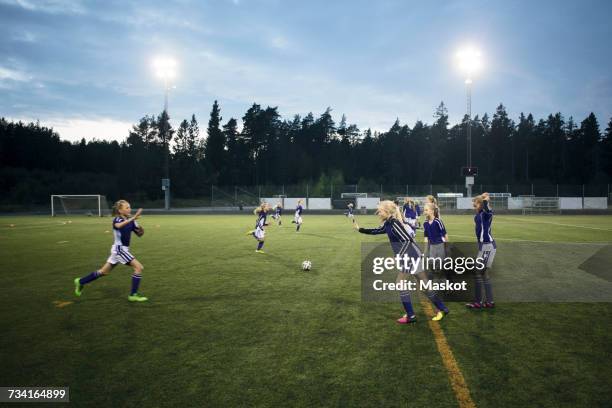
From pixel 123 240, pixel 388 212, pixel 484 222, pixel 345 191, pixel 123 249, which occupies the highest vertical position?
pixel 345 191

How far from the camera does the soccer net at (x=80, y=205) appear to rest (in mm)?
42150

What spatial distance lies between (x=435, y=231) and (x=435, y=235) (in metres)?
0.11

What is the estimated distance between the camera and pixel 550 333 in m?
5.62

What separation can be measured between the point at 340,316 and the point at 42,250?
13.6 meters

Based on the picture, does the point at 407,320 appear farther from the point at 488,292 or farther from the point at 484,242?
the point at 484,242

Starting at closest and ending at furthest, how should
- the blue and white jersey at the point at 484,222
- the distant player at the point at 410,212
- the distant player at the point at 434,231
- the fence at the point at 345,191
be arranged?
the blue and white jersey at the point at 484,222 < the distant player at the point at 434,231 < the distant player at the point at 410,212 < the fence at the point at 345,191

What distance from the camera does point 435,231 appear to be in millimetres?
7570

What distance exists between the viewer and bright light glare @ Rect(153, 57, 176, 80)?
141 ft

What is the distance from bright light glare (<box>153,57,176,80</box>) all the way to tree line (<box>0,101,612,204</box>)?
3834 centimetres

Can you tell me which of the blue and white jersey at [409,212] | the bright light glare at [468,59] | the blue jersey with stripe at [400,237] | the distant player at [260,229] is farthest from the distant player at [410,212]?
the bright light glare at [468,59]

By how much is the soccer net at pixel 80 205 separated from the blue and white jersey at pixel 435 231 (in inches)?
1602

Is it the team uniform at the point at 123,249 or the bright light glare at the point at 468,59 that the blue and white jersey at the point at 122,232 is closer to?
the team uniform at the point at 123,249

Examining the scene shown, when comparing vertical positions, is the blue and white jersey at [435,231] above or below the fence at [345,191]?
below

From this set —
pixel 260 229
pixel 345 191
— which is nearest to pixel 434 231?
pixel 260 229
